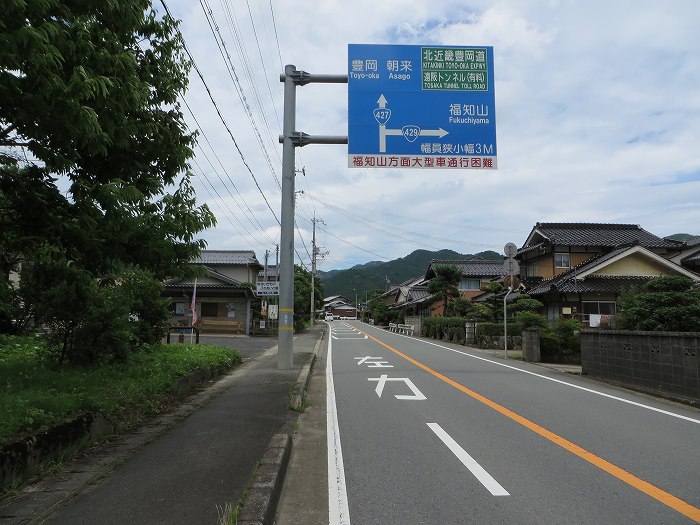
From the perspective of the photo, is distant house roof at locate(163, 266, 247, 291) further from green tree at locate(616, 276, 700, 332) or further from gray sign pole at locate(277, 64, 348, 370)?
green tree at locate(616, 276, 700, 332)

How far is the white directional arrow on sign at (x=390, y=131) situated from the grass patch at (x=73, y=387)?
262 inches

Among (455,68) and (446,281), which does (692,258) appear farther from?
(455,68)

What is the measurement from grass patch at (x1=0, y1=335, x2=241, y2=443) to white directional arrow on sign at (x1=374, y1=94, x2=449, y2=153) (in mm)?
6645

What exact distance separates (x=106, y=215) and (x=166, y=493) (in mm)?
2722

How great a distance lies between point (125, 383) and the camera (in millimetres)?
7746

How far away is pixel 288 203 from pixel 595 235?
26.1 metres

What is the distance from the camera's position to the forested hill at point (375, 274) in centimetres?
12219

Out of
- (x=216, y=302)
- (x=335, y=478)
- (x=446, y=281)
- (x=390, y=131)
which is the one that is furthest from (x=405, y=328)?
(x=335, y=478)

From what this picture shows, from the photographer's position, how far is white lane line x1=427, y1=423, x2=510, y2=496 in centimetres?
469

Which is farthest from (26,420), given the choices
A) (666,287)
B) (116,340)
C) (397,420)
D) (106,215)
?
(666,287)

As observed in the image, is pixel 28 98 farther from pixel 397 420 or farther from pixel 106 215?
pixel 397 420

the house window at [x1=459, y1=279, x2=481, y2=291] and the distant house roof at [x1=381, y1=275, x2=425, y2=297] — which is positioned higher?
the distant house roof at [x1=381, y1=275, x2=425, y2=297]

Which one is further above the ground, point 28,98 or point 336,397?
point 28,98

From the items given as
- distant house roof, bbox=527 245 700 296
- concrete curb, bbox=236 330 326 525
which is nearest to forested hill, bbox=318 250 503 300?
distant house roof, bbox=527 245 700 296
